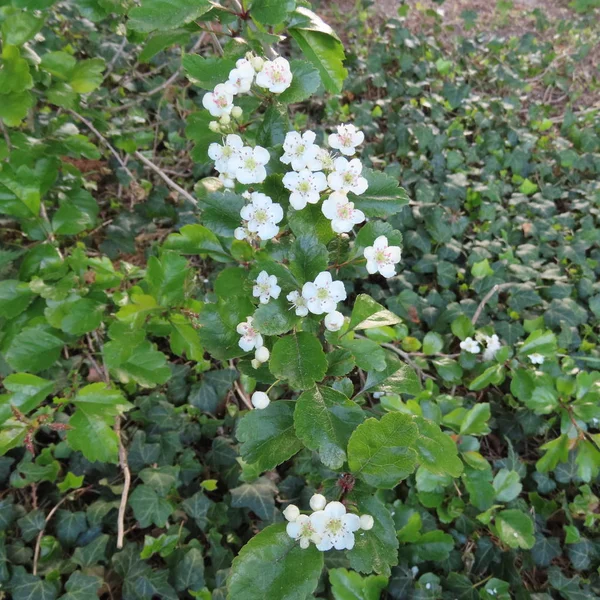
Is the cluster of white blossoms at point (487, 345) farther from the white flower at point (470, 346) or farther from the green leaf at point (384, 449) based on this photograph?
the green leaf at point (384, 449)

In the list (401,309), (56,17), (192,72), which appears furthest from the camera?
(56,17)

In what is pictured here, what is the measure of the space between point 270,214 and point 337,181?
0.13 m

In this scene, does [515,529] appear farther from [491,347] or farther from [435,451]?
[435,451]

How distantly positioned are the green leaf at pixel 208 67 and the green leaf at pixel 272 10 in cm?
10

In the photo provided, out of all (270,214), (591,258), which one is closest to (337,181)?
(270,214)

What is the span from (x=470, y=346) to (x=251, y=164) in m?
1.45

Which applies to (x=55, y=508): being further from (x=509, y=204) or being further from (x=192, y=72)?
(x=509, y=204)

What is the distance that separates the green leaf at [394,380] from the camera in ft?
3.50

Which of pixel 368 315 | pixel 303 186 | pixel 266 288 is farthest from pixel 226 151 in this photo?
pixel 368 315

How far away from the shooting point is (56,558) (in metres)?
1.58

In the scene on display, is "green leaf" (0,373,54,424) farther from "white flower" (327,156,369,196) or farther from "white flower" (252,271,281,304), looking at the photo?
"white flower" (327,156,369,196)

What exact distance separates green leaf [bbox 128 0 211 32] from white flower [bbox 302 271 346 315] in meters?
0.54

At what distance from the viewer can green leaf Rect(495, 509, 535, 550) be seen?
5.41ft

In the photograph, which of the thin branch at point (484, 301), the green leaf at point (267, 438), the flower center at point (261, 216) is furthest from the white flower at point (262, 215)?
the thin branch at point (484, 301)
